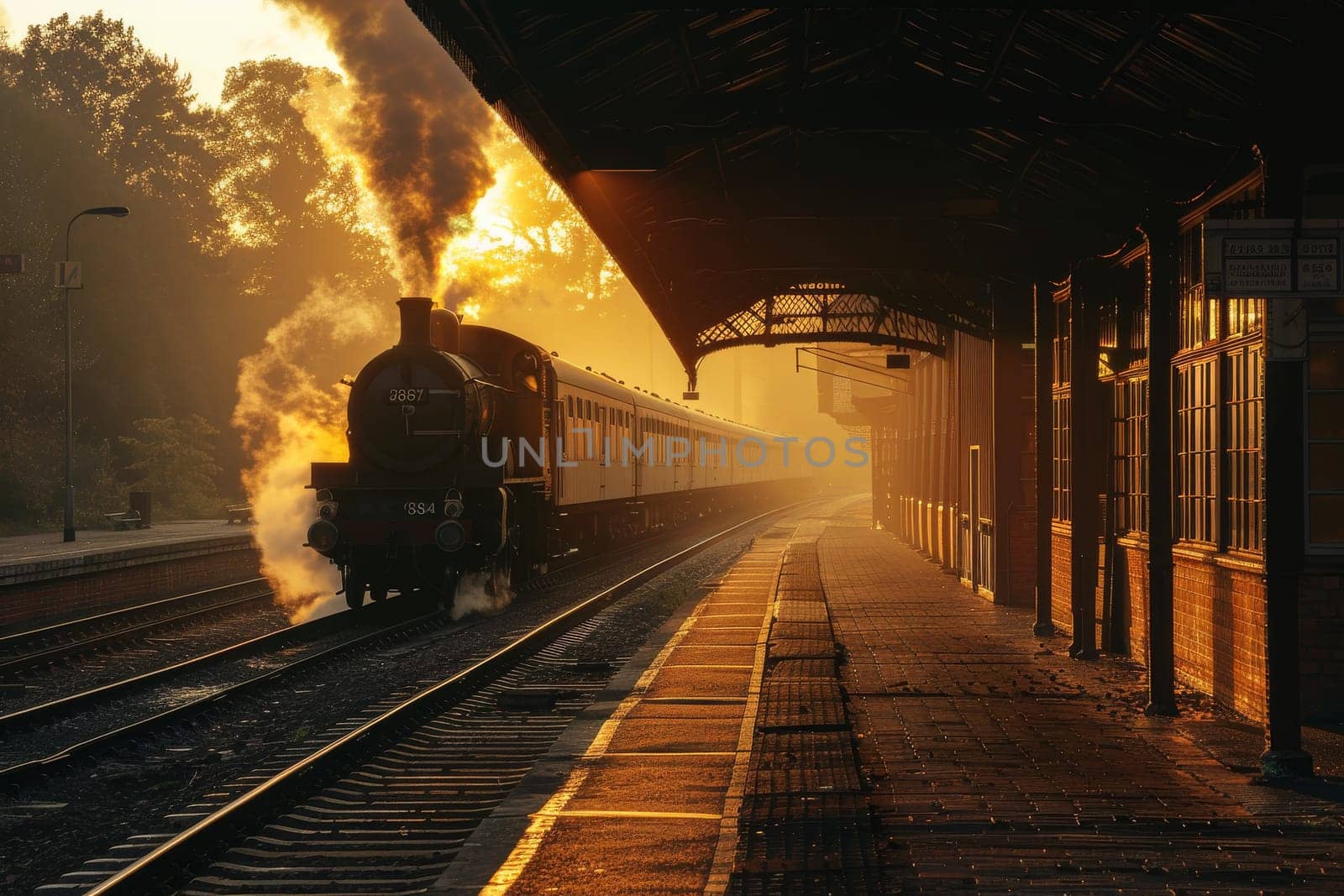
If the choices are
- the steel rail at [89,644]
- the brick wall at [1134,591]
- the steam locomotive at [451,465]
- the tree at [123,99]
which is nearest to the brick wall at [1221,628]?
the brick wall at [1134,591]

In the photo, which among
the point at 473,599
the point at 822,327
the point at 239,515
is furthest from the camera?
the point at 239,515

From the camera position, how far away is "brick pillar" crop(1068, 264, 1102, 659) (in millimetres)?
11023

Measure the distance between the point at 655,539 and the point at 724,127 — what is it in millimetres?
24465

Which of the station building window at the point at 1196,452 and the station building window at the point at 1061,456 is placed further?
the station building window at the point at 1061,456

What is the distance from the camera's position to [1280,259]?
22.8ft

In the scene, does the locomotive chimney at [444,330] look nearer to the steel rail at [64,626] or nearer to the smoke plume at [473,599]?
the smoke plume at [473,599]

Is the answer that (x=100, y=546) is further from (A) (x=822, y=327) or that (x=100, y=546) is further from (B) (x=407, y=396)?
(A) (x=822, y=327)

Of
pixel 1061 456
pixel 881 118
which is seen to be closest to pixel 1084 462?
pixel 1061 456

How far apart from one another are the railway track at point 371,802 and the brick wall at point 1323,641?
182 inches

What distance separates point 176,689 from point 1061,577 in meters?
7.93

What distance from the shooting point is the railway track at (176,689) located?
8.43 m

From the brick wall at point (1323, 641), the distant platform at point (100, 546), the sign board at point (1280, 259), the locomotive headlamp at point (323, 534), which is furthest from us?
the distant platform at point (100, 546)

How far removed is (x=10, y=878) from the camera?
5.86 metres

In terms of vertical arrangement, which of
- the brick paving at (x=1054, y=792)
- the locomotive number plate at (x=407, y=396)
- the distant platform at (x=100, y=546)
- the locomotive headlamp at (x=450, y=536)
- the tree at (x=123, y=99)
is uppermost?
the tree at (x=123, y=99)
